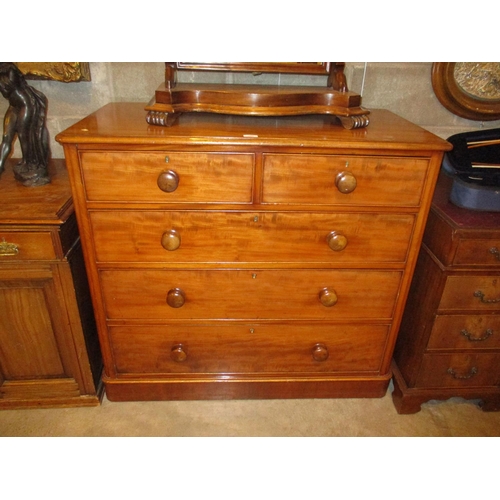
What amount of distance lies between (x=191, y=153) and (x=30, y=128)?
2.24 feet

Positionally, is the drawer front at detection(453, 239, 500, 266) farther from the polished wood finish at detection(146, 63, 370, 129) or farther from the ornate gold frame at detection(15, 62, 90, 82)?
the ornate gold frame at detection(15, 62, 90, 82)

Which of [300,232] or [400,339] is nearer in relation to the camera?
[300,232]

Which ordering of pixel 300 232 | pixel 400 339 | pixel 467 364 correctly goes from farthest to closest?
pixel 400 339 → pixel 467 364 → pixel 300 232

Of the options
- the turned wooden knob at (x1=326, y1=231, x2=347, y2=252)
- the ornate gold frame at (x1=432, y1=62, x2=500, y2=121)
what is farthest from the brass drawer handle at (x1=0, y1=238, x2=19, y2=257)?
the ornate gold frame at (x1=432, y1=62, x2=500, y2=121)

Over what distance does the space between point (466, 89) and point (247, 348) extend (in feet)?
4.87

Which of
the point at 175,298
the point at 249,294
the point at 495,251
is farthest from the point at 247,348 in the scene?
the point at 495,251

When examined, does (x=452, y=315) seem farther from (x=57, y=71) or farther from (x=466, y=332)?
(x=57, y=71)

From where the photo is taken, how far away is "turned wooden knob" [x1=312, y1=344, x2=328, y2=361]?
1.58 m

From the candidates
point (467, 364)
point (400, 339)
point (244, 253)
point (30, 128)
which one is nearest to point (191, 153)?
point (244, 253)

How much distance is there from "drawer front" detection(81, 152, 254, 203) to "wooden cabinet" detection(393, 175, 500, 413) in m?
0.76
